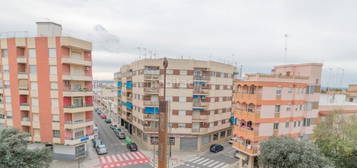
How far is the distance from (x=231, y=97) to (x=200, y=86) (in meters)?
9.46

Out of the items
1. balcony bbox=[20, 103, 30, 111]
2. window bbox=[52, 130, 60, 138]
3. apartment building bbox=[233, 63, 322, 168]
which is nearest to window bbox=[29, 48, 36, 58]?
balcony bbox=[20, 103, 30, 111]

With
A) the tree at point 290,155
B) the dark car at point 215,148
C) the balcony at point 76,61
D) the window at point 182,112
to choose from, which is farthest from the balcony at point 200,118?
the balcony at point 76,61

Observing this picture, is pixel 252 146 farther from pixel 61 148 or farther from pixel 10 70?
pixel 10 70

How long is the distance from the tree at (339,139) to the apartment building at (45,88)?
1192 inches

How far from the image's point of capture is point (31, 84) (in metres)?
22.2

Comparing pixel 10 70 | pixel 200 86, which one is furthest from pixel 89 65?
pixel 200 86

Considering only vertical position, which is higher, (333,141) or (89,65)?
(89,65)

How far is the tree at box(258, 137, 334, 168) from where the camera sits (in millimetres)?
14836

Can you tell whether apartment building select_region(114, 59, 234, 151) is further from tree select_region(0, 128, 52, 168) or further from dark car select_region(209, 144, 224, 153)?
tree select_region(0, 128, 52, 168)

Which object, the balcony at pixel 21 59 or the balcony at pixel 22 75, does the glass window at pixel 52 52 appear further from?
the balcony at pixel 22 75

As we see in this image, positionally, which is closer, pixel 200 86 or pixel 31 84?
pixel 31 84

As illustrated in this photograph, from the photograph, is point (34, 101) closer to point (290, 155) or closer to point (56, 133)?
point (56, 133)

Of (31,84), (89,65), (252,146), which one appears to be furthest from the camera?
(89,65)

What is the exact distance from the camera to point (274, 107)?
20.4 m
